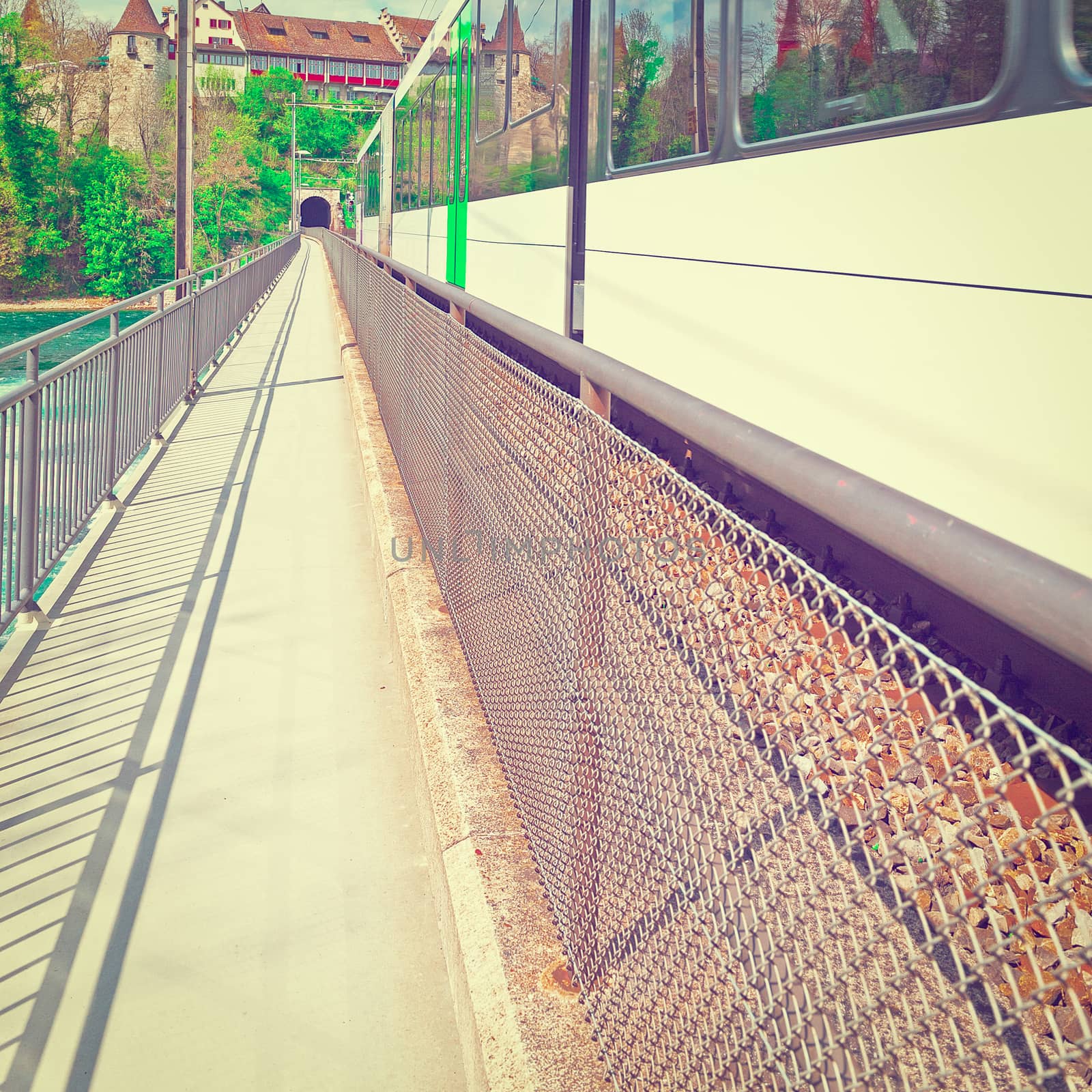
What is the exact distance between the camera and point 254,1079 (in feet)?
8.48

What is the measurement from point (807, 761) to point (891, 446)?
950 mm

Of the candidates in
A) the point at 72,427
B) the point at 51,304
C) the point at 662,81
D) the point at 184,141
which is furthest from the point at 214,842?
the point at 51,304

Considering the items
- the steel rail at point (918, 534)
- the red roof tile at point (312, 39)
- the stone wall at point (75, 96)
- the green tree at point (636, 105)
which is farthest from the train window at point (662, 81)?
the red roof tile at point (312, 39)

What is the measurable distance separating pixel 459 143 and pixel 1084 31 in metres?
9.18

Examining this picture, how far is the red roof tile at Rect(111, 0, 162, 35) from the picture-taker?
106 meters

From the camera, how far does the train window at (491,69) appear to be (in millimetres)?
8914

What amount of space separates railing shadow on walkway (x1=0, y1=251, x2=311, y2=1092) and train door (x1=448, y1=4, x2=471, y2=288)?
4.22m

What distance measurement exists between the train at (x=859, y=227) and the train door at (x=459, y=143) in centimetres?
371

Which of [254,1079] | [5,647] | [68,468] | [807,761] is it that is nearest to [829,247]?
[807,761]

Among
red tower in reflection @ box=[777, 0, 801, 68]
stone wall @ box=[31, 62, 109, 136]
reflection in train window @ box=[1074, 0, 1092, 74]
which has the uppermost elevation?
stone wall @ box=[31, 62, 109, 136]

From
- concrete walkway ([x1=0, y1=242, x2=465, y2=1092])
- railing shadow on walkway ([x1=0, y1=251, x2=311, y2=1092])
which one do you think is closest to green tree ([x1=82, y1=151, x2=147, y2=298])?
railing shadow on walkway ([x1=0, y1=251, x2=311, y2=1092])

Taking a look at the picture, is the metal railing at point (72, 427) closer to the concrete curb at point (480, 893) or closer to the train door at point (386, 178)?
the concrete curb at point (480, 893)

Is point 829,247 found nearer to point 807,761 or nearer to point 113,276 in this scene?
point 807,761

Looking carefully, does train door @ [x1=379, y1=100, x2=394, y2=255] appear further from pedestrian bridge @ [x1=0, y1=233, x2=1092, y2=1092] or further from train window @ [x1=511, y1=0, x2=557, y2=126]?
pedestrian bridge @ [x1=0, y1=233, x2=1092, y2=1092]
